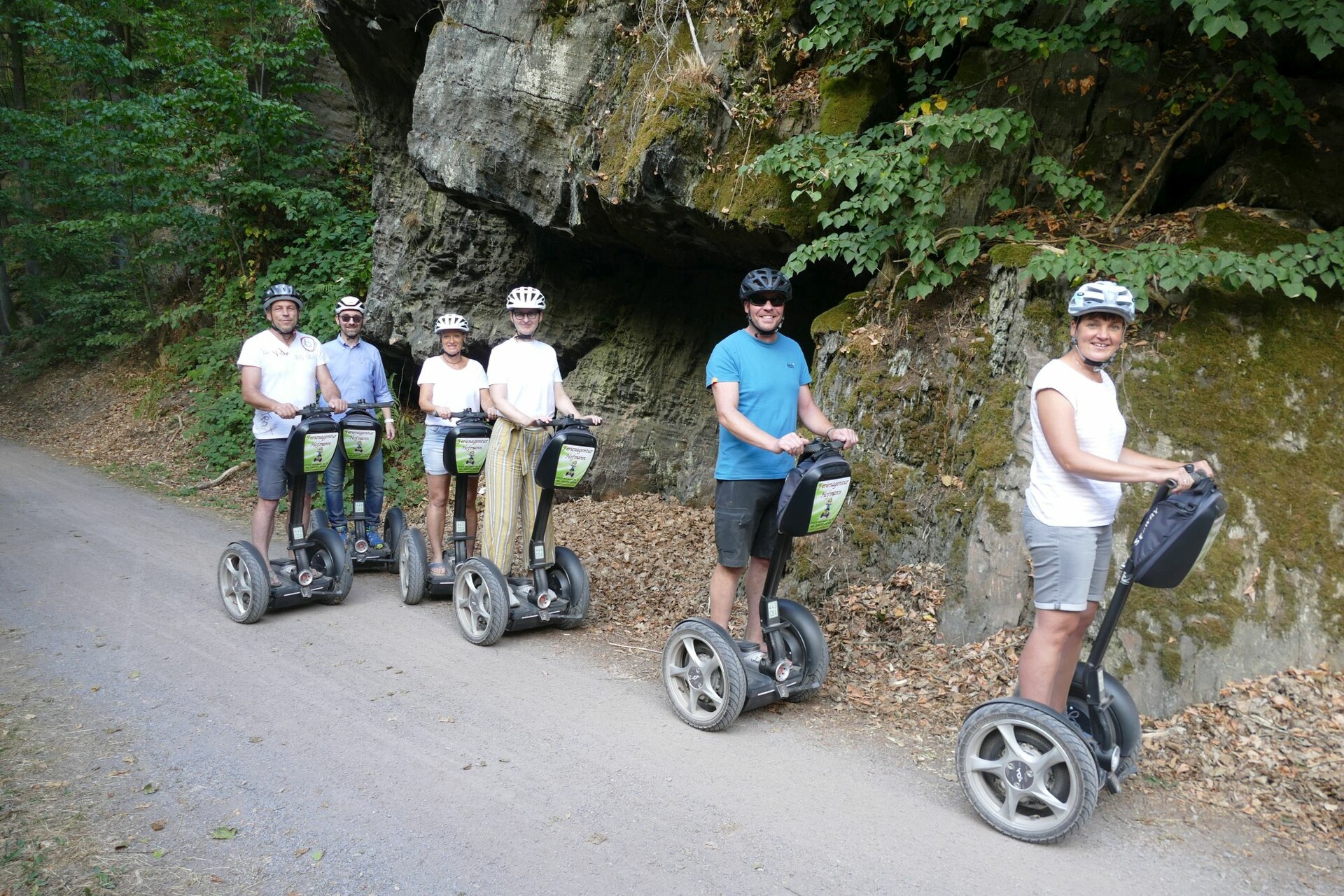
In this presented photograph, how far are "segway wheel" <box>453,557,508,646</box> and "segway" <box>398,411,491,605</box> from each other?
618 mm

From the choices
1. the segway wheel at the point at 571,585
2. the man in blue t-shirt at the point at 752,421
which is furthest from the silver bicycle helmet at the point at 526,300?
the man in blue t-shirt at the point at 752,421

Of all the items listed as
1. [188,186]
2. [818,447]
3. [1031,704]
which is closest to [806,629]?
[818,447]

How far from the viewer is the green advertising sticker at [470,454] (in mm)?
6395

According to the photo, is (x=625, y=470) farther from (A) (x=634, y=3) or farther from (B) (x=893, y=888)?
(B) (x=893, y=888)

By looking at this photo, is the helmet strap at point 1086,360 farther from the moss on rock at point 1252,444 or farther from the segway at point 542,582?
the segway at point 542,582

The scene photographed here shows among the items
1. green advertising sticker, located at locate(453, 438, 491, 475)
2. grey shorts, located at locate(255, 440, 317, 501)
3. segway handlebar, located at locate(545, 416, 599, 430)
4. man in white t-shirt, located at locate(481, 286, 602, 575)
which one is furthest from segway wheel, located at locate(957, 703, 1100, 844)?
grey shorts, located at locate(255, 440, 317, 501)

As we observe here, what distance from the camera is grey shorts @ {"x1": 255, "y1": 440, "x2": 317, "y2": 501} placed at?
623cm

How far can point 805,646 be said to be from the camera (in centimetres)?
461

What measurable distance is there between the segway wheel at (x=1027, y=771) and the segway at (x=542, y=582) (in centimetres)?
286

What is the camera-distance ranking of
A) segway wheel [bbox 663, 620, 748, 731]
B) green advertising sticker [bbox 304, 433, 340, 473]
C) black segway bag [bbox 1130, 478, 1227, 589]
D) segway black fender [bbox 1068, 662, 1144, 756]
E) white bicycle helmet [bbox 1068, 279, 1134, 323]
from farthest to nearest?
green advertising sticker [bbox 304, 433, 340, 473] → segway wheel [bbox 663, 620, 748, 731] → segway black fender [bbox 1068, 662, 1144, 756] → white bicycle helmet [bbox 1068, 279, 1134, 323] → black segway bag [bbox 1130, 478, 1227, 589]

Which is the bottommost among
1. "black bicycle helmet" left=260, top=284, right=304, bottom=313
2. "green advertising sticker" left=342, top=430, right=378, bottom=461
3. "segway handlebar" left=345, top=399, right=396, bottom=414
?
"green advertising sticker" left=342, top=430, right=378, bottom=461

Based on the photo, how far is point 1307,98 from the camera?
5496 mm

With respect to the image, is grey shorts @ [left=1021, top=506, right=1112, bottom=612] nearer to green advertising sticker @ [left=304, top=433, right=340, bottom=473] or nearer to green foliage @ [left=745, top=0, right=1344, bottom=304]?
green foliage @ [left=745, top=0, right=1344, bottom=304]

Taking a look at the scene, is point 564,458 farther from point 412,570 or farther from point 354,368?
point 354,368
